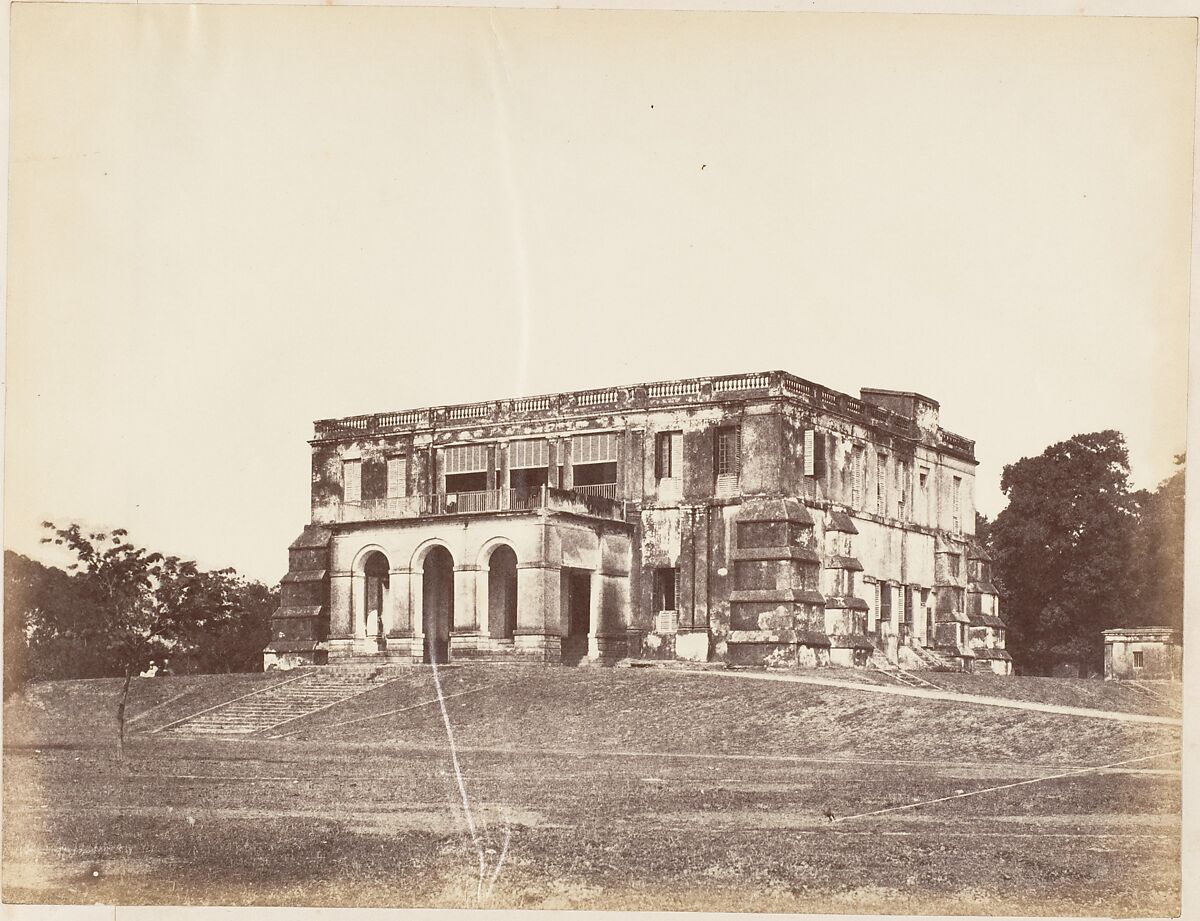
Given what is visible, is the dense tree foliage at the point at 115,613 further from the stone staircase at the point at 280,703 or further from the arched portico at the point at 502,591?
the arched portico at the point at 502,591

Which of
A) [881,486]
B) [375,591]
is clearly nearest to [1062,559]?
[881,486]

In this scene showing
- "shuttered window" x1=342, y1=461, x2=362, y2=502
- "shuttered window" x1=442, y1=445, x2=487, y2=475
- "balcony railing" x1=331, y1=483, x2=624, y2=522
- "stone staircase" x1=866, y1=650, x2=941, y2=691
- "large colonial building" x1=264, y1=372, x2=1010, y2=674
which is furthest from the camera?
"shuttered window" x1=342, y1=461, x2=362, y2=502

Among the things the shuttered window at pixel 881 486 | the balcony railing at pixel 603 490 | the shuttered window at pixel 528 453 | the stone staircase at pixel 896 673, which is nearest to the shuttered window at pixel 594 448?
the balcony railing at pixel 603 490

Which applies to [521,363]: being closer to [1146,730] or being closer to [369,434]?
[1146,730]

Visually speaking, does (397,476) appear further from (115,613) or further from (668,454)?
(115,613)

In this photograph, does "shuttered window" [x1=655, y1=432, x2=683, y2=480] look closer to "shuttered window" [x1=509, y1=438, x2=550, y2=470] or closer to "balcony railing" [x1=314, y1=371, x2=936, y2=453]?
"balcony railing" [x1=314, y1=371, x2=936, y2=453]

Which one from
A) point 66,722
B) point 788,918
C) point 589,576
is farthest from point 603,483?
point 788,918

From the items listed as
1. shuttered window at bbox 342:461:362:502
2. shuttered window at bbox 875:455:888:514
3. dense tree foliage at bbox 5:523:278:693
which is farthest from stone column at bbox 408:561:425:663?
shuttered window at bbox 875:455:888:514
